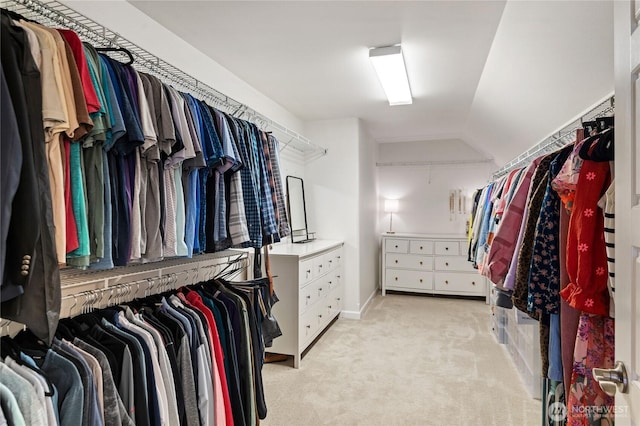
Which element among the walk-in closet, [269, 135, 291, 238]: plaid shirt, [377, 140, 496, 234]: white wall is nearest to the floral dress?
the walk-in closet

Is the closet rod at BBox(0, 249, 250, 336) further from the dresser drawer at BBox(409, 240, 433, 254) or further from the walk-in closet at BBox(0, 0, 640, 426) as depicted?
the dresser drawer at BBox(409, 240, 433, 254)

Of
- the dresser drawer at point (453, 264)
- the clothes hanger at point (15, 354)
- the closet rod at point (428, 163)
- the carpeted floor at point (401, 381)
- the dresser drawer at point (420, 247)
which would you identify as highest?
the closet rod at point (428, 163)

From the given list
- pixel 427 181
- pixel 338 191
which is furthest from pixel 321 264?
pixel 427 181

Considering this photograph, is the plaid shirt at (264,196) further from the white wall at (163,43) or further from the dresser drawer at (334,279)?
the dresser drawer at (334,279)

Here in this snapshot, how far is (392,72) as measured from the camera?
2809mm

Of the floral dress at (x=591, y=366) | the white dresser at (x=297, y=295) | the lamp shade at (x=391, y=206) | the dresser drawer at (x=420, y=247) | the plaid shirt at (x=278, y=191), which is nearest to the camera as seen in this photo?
the floral dress at (x=591, y=366)

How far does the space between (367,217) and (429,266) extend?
3.98 ft

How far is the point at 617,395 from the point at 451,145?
5154 mm

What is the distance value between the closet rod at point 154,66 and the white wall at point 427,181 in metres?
1.89

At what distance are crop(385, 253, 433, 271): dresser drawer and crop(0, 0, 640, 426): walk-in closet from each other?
1184 mm

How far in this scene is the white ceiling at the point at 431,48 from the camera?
1.96 meters

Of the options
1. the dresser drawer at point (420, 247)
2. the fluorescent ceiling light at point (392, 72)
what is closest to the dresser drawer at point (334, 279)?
the dresser drawer at point (420, 247)

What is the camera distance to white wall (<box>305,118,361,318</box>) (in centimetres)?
431

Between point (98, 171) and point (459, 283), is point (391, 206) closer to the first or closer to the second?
point (459, 283)
